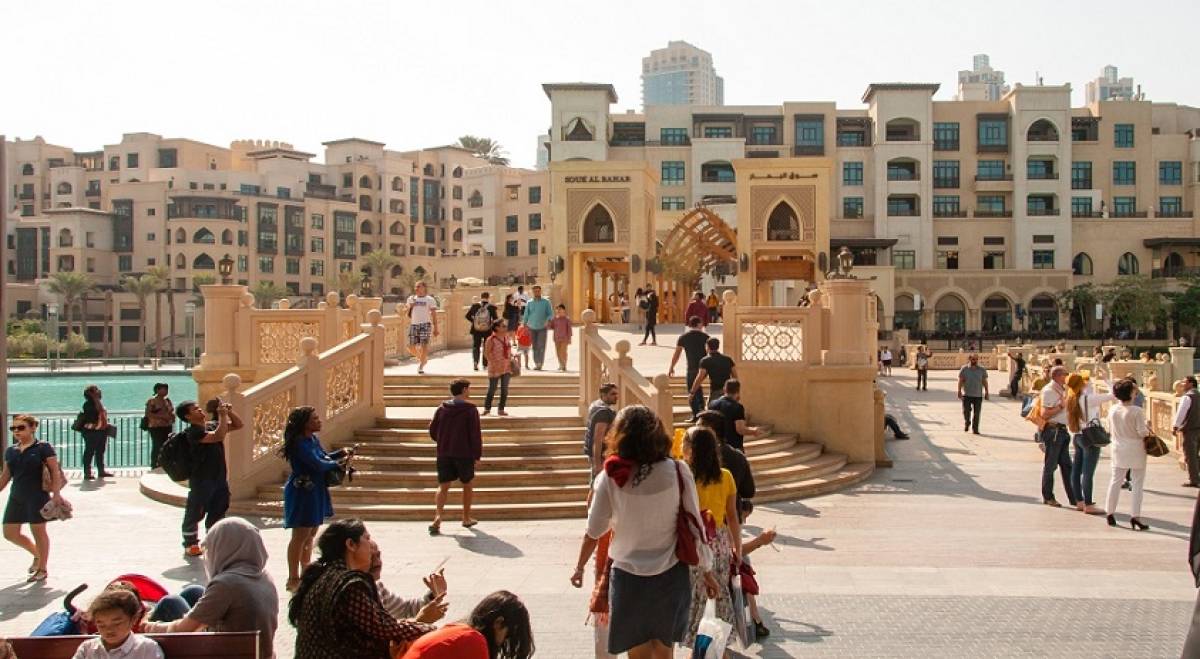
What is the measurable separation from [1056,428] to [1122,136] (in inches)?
2749

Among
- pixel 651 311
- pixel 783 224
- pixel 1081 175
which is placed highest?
pixel 1081 175

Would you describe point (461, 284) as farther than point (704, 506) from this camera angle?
Yes

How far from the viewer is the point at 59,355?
75375 mm

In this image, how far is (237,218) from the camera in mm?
86938

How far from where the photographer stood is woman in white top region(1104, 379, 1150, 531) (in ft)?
35.8

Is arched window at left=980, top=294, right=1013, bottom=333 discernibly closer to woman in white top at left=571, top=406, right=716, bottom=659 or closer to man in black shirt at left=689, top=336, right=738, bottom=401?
man in black shirt at left=689, top=336, right=738, bottom=401

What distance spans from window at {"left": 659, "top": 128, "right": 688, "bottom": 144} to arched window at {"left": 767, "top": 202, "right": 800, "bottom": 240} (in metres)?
42.4

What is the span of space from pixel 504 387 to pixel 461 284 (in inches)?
1507

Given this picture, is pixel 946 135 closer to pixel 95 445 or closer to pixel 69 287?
pixel 69 287

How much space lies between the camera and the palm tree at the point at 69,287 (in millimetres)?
80938

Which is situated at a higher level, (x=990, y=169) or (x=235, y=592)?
(x=990, y=169)

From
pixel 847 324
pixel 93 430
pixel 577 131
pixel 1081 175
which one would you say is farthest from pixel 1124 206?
pixel 93 430

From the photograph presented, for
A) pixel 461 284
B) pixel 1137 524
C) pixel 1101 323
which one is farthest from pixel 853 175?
pixel 1137 524

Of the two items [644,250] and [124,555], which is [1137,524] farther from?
[644,250]
